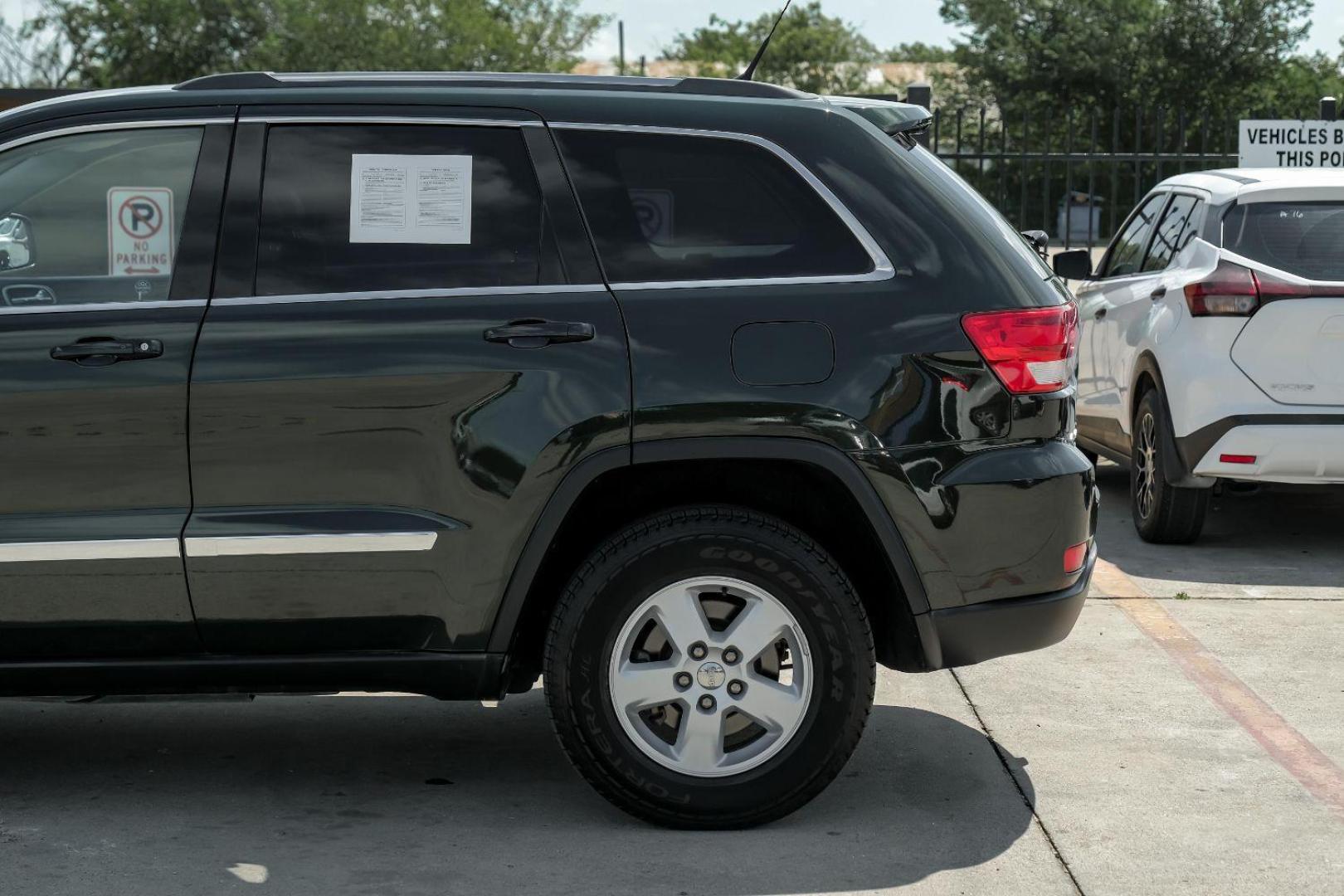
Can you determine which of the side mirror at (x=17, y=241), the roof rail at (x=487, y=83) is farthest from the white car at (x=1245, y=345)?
the side mirror at (x=17, y=241)

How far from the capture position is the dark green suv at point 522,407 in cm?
411

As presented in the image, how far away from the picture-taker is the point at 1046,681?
5.72 m

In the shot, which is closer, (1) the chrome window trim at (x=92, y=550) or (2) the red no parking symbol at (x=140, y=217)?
(1) the chrome window trim at (x=92, y=550)

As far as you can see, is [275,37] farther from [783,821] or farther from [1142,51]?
[783,821]

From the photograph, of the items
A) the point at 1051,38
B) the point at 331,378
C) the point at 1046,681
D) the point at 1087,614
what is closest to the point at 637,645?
the point at 331,378

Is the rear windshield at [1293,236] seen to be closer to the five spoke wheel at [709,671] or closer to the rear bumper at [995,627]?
the rear bumper at [995,627]

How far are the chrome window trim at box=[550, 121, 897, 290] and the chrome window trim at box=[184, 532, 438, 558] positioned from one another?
779 mm

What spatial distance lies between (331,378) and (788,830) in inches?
62.2

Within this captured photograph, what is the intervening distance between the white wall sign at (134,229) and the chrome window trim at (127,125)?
165mm

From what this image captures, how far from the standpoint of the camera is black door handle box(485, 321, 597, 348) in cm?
412

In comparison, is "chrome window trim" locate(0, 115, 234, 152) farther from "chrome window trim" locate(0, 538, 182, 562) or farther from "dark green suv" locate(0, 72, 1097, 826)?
"chrome window trim" locate(0, 538, 182, 562)

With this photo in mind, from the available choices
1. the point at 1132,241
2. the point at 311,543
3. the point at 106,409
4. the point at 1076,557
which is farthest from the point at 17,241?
the point at 1132,241

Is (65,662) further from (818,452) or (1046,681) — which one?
(1046,681)

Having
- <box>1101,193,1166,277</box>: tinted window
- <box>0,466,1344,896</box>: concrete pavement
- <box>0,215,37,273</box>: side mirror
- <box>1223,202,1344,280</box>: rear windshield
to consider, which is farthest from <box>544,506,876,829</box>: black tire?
<box>1101,193,1166,277</box>: tinted window
